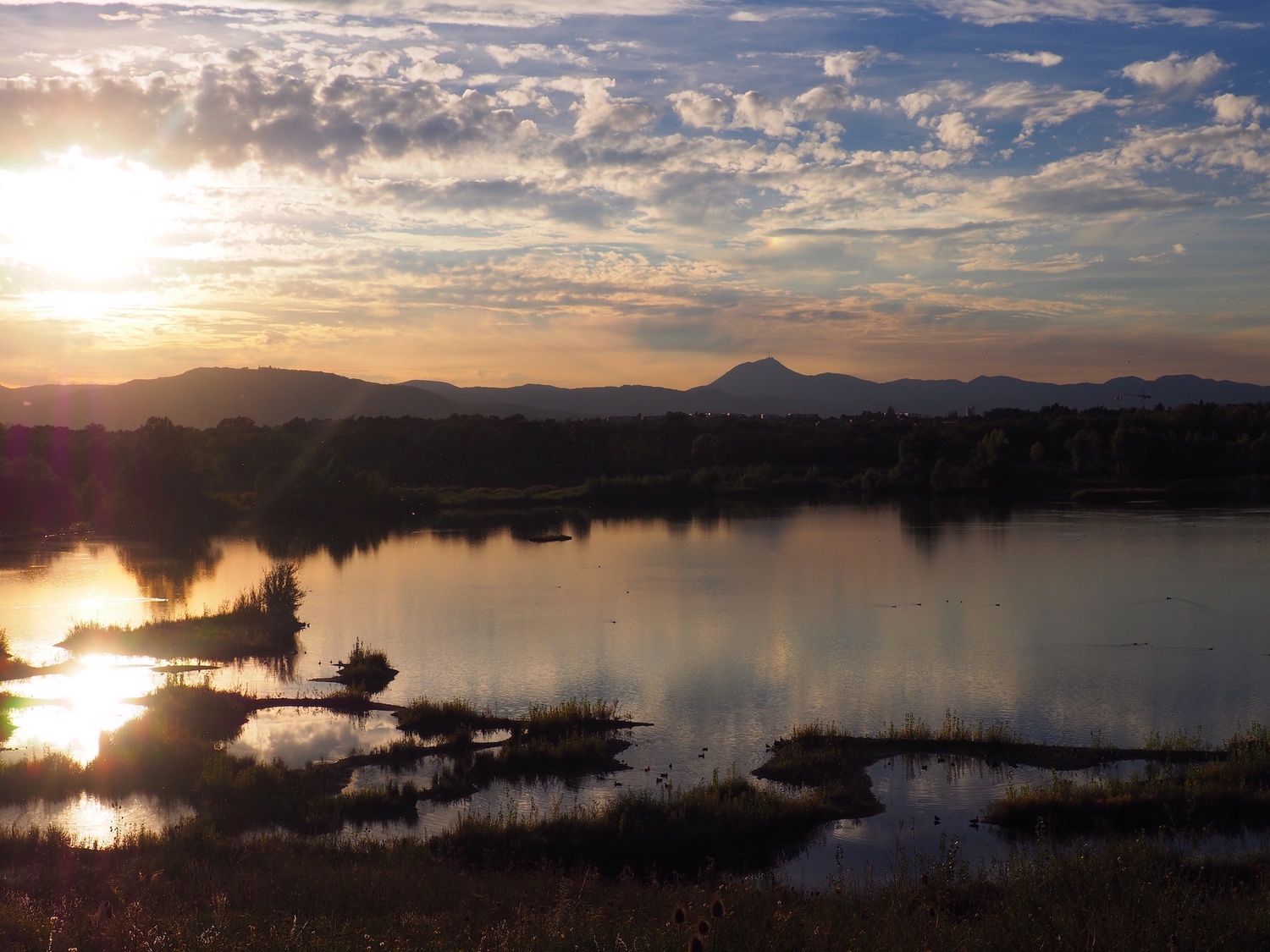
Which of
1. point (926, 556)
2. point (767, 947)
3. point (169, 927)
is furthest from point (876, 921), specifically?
point (926, 556)

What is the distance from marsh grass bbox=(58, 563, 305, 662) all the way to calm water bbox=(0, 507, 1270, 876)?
775 mm

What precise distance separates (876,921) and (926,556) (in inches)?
1382

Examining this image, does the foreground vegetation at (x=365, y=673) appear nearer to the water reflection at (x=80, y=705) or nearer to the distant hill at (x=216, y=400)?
the water reflection at (x=80, y=705)

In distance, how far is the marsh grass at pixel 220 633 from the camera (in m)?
24.7

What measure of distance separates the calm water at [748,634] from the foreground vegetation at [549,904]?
2.34 metres

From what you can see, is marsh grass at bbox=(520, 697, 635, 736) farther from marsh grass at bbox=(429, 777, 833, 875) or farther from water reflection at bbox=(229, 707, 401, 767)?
marsh grass at bbox=(429, 777, 833, 875)

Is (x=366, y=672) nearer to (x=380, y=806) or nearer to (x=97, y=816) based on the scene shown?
(x=97, y=816)

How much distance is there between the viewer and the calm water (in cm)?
1708

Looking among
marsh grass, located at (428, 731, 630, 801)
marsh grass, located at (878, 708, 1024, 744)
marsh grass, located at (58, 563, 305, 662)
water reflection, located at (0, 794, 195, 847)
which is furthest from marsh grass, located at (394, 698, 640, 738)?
marsh grass, located at (58, 563, 305, 662)

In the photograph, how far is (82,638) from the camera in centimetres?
2517

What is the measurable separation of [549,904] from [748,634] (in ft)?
57.5

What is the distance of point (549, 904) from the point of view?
356 inches

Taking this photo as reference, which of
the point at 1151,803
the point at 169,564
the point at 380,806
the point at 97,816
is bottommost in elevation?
the point at 169,564

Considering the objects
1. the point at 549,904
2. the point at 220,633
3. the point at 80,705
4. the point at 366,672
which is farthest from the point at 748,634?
the point at 549,904
